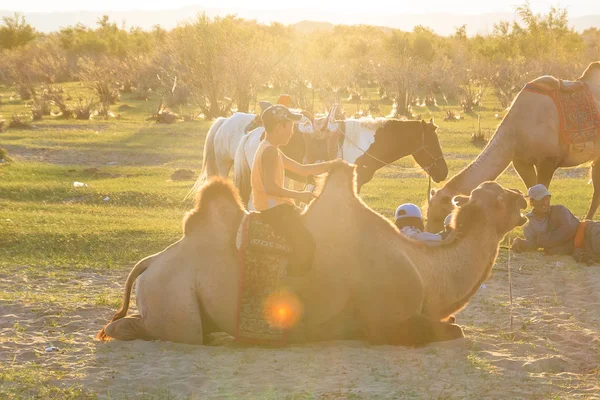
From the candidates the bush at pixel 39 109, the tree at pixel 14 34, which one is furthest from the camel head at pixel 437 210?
the tree at pixel 14 34

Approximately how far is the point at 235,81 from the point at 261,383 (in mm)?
27663

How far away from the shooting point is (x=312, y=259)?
20.9 feet

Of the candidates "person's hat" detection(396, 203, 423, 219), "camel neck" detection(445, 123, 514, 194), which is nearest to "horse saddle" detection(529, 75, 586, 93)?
"camel neck" detection(445, 123, 514, 194)

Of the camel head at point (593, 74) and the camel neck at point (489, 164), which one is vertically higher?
the camel head at point (593, 74)

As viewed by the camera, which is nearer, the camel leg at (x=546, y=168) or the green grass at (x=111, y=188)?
the green grass at (x=111, y=188)

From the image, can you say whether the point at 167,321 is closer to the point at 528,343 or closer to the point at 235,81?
the point at 528,343

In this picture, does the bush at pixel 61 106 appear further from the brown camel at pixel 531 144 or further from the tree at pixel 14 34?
the tree at pixel 14 34

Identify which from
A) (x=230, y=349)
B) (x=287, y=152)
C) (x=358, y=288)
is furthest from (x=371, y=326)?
(x=287, y=152)

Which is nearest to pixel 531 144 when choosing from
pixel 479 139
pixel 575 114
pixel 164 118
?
pixel 575 114

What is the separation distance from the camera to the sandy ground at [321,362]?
5.63 metres

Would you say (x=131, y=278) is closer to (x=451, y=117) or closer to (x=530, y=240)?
(x=530, y=240)

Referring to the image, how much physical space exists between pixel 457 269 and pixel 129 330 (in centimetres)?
245

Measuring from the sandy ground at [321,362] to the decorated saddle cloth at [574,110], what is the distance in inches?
160

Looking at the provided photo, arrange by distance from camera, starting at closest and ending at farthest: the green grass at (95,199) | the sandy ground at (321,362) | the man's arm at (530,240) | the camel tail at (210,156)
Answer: the sandy ground at (321,362) < the green grass at (95,199) < the man's arm at (530,240) < the camel tail at (210,156)
